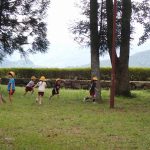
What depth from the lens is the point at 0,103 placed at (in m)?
23.6

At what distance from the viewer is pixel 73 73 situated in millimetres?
45188

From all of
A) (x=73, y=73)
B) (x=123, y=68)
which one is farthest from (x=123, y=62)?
(x=73, y=73)

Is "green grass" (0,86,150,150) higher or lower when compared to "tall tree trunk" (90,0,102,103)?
lower

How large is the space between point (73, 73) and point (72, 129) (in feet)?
98.5

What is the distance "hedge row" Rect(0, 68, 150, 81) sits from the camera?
43.3 m

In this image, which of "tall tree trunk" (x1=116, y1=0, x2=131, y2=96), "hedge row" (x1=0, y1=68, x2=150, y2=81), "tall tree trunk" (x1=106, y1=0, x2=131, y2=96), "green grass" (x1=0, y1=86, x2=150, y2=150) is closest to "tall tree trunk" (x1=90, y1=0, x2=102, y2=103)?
"tall tree trunk" (x1=106, y1=0, x2=131, y2=96)

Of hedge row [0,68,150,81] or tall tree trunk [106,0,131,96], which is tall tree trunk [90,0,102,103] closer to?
tall tree trunk [106,0,131,96]

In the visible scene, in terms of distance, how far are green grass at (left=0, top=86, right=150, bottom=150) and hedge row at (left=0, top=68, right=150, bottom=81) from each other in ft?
71.4

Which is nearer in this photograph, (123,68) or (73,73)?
(123,68)

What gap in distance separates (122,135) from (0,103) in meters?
10.5

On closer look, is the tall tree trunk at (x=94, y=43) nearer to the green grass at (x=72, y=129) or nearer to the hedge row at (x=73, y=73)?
the green grass at (x=72, y=129)

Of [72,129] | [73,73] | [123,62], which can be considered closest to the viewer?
[72,129]

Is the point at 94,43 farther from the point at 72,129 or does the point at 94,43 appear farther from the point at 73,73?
the point at 73,73

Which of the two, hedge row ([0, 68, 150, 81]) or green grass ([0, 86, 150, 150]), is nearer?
green grass ([0, 86, 150, 150])
